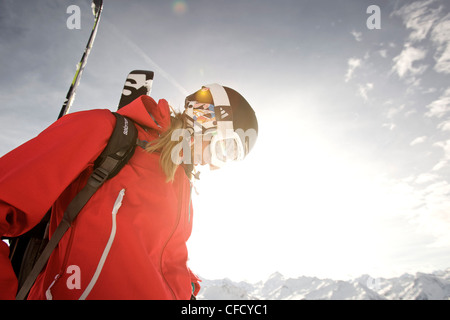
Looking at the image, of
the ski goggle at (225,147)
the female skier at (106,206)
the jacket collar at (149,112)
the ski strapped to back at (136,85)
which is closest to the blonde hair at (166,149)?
the female skier at (106,206)

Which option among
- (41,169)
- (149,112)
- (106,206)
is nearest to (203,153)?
(149,112)

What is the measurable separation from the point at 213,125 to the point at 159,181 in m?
1.13

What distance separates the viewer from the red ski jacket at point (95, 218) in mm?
1479

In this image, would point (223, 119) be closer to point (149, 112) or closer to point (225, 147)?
point (225, 147)

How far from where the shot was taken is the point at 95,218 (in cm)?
192

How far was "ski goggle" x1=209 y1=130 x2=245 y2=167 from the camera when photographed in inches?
123

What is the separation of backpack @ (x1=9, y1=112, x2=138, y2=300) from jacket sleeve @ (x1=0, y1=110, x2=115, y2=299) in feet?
0.36

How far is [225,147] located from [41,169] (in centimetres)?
211

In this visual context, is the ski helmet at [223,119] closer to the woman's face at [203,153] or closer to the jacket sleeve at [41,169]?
the woman's face at [203,153]

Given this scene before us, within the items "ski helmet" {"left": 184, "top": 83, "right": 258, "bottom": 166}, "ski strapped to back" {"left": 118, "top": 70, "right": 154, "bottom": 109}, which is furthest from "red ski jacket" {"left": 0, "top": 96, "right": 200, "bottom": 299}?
"ski strapped to back" {"left": 118, "top": 70, "right": 154, "bottom": 109}
